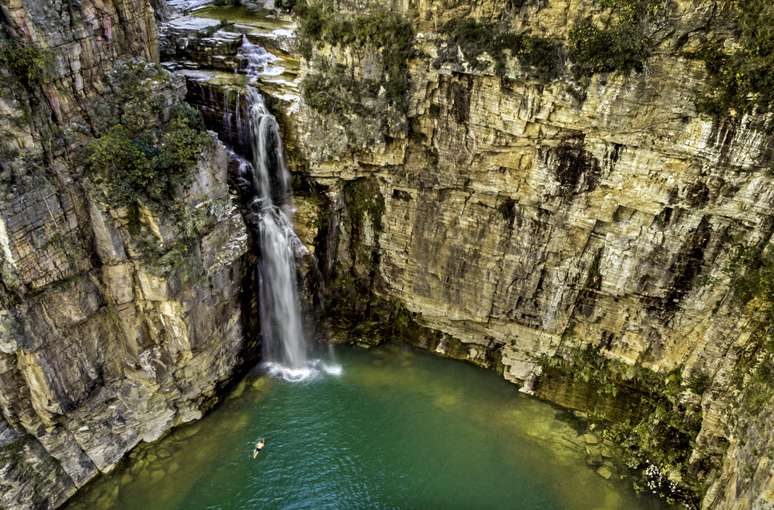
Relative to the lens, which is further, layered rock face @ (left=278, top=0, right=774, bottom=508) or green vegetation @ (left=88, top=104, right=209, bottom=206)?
layered rock face @ (left=278, top=0, right=774, bottom=508)

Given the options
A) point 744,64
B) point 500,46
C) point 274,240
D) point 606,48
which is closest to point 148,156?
point 274,240

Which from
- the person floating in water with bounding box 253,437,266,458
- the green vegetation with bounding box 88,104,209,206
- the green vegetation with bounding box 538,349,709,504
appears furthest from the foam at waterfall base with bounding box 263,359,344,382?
the green vegetation with bounding box 88,104,209,206

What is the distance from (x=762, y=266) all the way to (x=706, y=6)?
6.04m

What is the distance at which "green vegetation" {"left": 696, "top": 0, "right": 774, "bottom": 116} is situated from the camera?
38.1 ft

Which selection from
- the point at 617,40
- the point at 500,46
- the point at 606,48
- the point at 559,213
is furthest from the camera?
the point at 559,213

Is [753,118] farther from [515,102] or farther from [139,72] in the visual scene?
[139,72]

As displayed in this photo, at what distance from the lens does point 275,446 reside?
52.4ft

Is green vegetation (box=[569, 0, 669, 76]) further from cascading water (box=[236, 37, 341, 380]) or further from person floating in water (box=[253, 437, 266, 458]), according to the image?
person floating in water (box=[253, 437, 266, 458])

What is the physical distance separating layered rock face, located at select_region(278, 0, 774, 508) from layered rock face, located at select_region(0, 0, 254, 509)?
14.5 feet

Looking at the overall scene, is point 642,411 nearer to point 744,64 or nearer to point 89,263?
point 744,64

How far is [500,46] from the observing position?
14023 mm

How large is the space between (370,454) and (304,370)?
390 centimetres

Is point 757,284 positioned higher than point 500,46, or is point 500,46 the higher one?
point 500,46

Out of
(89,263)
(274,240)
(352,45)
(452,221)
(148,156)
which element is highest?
(352,45)
